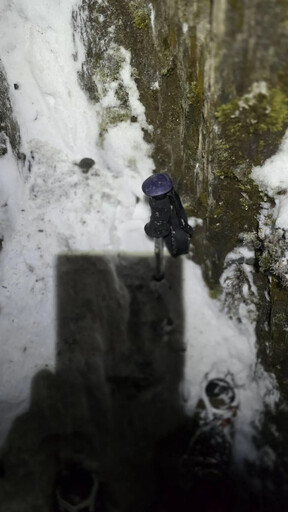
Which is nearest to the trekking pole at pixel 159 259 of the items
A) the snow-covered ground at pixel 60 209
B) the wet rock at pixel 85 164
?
the snow-covered ground at pixel 60 209

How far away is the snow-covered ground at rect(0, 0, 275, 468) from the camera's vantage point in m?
3.10

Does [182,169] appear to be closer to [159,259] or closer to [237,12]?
[159,259]

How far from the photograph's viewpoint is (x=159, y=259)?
3.30 metres

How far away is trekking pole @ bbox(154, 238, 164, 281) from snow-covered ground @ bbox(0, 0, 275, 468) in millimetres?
162

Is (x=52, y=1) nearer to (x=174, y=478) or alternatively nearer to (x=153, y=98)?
(x=153, y=98)

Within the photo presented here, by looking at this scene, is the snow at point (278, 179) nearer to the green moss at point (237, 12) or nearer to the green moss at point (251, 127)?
the green moss at point (251, 127)

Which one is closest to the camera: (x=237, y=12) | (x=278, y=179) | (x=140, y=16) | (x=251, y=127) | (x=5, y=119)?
(x=237, y=12)

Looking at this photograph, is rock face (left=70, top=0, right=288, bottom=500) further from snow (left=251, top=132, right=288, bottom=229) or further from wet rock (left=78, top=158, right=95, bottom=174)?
wet rock (left=78, top=158, right=95, bottom=174)

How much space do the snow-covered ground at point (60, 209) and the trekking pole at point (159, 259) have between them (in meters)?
0.16

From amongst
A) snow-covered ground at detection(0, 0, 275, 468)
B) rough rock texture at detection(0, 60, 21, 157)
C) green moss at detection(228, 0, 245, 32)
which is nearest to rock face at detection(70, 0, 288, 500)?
green moss at detection(228, 0, 245, 32)

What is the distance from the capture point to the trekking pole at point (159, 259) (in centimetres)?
316

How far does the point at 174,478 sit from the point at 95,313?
1.56 meters

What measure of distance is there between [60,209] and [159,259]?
1.04 m

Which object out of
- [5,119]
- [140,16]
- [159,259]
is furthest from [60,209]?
[140,16]
